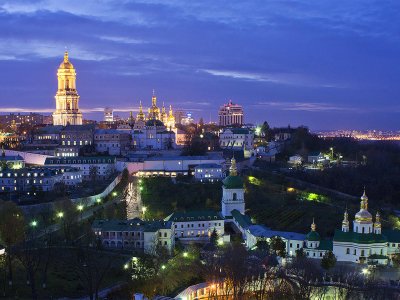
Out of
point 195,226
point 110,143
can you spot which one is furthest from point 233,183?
point 110,143

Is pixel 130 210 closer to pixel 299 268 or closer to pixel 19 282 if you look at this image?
pixel 19 282

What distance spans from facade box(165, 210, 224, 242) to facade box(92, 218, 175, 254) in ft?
5.75

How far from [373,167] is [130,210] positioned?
2002 centimetres

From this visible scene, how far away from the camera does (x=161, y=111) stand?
Answer: 61.6 meters

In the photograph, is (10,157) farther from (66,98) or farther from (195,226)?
(66,98)

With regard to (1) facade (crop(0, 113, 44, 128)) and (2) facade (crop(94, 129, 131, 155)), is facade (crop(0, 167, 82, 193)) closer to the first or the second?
(2) facade (crop(94, 129, 131, 155))

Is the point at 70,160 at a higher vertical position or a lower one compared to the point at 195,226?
higher

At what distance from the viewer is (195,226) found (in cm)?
2862

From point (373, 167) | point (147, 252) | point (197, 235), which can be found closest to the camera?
point (147, 252)

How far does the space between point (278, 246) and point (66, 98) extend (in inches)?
1485

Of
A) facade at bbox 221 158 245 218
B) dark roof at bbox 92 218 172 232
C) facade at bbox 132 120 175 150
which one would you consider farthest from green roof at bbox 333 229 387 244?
facade at bbox 132 120 175 150

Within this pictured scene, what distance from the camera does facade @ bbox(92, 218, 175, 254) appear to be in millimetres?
25781

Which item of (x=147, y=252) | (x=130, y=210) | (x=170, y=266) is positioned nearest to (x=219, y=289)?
(x=170, y=266)

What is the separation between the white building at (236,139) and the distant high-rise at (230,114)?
38.2 m
